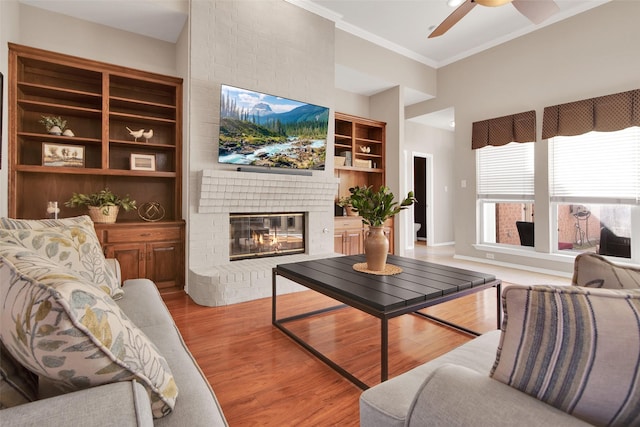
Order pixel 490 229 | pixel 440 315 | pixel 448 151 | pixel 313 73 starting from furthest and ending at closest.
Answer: pixel 448 151, pixel 490 229, pixel 313 73, pixel 440 315

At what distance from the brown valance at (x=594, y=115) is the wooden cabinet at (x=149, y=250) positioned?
498 cm

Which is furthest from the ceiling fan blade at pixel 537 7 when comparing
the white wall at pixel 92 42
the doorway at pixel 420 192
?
the doorway at pixel 420 192

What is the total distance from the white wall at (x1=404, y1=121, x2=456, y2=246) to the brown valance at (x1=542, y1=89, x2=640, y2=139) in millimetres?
2674

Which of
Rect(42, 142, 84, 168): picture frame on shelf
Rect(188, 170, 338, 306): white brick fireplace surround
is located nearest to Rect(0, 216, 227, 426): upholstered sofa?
Rect(188, 170, 338, 306): white brick fireplace surround

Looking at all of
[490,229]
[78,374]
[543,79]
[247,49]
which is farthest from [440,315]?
[543,79]

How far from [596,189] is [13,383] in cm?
541

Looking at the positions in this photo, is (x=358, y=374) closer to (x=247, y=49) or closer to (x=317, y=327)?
(x=317, y=327)

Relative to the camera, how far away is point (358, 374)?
1869 mm

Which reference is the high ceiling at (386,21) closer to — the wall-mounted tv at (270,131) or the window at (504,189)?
the wall-mounted tv at (270,131)

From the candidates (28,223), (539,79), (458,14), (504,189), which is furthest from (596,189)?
(28,223)

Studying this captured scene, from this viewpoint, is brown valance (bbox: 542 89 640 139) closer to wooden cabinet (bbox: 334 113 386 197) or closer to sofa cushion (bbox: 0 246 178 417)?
wooden cabinet (bbox: 334 113 386 197)

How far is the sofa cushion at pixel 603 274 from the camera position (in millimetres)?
814

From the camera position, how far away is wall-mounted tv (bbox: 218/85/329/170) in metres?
3.54

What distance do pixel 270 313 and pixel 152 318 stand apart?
5.01ft
